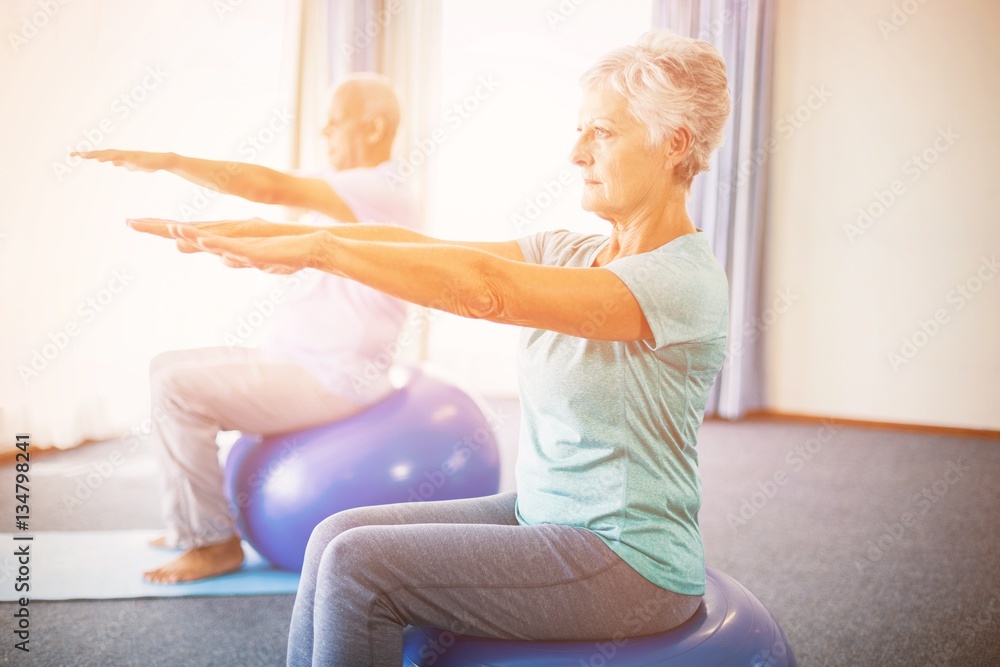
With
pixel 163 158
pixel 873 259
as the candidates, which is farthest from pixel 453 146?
pixel 163 158

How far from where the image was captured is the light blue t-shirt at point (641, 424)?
40.4 inches

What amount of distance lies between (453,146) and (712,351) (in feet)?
11.5

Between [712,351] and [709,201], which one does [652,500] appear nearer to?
[712,351]

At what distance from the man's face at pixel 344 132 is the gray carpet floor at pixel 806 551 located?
45.1 inches

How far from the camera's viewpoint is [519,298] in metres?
0.94

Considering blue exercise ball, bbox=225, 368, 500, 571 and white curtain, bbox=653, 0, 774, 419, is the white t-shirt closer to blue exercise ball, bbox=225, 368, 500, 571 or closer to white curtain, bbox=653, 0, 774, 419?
blue exercise ball, bbox=225, 368, 500, 571

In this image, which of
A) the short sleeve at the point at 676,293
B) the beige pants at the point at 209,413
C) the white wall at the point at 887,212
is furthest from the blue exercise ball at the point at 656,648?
the white wall at the point at 887,212

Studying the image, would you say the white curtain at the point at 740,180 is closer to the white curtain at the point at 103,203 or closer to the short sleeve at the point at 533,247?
the white curtain at the point at 103,203

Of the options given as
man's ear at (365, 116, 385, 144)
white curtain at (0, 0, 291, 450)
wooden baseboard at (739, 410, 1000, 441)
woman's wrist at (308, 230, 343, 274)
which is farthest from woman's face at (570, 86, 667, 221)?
wooden baseboard at (739, 410, 1000, 441)

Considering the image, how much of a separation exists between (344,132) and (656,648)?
1.63m

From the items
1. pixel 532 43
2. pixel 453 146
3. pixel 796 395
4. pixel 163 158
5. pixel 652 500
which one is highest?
pixel 532 43

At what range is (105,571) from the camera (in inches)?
81.0

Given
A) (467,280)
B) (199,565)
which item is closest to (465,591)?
(467,280)

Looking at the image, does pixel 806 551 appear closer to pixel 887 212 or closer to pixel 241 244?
pixel 241 244
